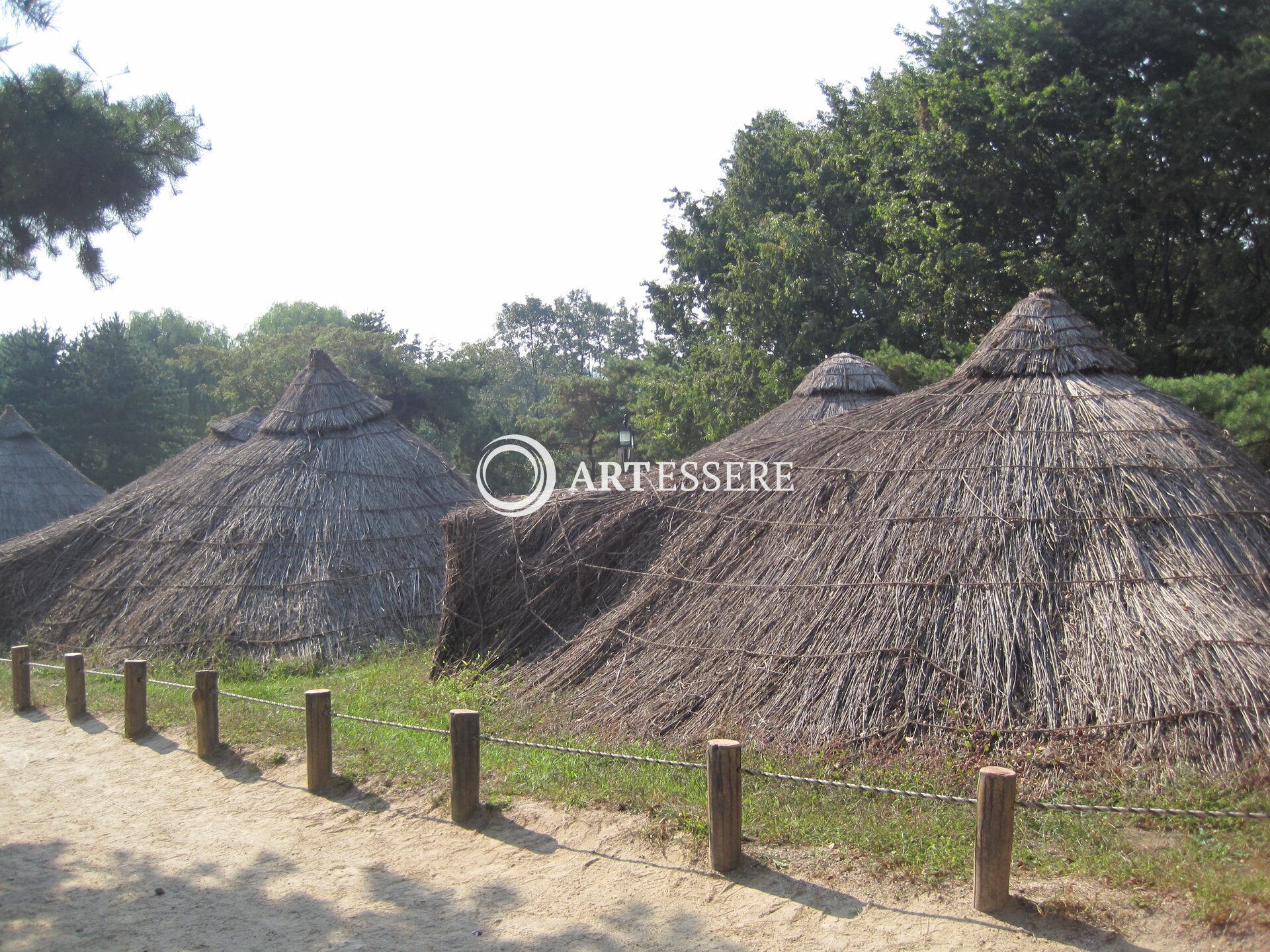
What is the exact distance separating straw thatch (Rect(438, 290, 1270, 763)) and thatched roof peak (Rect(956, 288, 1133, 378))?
19 mm

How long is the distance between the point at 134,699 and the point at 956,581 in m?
6.74

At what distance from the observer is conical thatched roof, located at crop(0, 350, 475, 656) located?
11391mm

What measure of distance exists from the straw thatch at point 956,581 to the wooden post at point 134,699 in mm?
2928

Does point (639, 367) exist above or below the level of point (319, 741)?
above

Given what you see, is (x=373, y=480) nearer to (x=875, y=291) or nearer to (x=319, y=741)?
(x=319, y=741)

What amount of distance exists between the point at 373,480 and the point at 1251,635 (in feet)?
34.0

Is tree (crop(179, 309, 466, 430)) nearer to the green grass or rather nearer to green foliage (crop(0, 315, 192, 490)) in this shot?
green foliage (crop(0, 315, 192, 490))

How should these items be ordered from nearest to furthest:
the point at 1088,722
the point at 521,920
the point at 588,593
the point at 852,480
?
the point at 521,920
the point at 1088,722
the point at 852,480
the point at 588,593

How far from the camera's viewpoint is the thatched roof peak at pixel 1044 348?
792 centimetres

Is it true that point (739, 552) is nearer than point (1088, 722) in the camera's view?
No

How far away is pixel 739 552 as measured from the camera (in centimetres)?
786

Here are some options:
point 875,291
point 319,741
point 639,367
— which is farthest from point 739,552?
point 639,367

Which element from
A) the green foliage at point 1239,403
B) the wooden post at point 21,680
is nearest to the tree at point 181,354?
the wooden post at point 21,680

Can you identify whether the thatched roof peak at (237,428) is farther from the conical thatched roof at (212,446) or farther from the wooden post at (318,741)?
the wooden post at (318,741)
